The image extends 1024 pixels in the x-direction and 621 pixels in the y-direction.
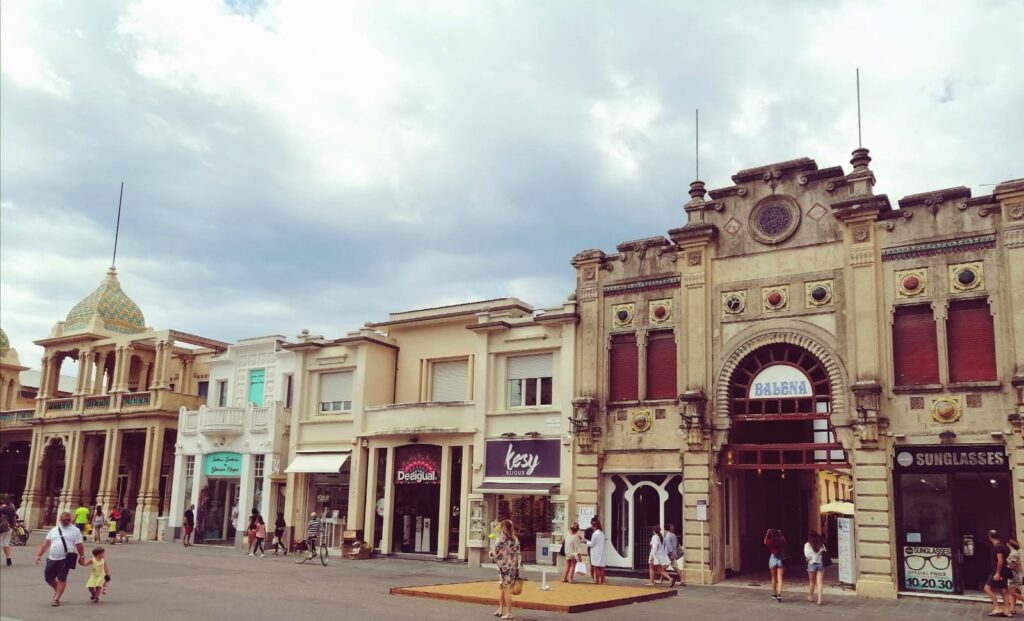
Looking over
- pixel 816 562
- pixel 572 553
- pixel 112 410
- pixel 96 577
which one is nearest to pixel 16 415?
pixel 112 410

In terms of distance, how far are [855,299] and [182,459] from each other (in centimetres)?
2882

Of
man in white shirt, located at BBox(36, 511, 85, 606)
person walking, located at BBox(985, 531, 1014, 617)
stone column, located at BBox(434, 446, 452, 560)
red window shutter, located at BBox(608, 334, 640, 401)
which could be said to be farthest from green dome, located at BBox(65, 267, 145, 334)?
person walking, located at BBox(985, 531, 1014, 617)

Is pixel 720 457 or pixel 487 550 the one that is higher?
pixel 720 457

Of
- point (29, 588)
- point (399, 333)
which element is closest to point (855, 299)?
point (399, 333)

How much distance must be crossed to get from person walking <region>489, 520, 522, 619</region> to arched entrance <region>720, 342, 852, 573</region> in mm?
10064

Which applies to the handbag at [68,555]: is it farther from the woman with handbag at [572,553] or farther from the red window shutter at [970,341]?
the red window shutter at [970,341]

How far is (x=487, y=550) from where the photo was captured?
29109 millimetres

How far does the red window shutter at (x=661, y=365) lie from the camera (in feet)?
88.2

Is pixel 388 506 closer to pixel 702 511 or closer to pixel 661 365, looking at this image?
pixel 661 365

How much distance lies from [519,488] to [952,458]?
42.1 ft

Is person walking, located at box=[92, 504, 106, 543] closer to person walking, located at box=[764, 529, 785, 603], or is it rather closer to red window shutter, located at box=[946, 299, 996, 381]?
person walking, located at box=[764, 529, 785, 603]

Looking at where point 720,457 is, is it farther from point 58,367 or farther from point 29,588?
point 58,367

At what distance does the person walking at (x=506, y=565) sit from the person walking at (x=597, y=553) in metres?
7.32

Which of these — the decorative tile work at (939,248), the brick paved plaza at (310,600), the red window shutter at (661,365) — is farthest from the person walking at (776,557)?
the decorative tile work at (939,248)
